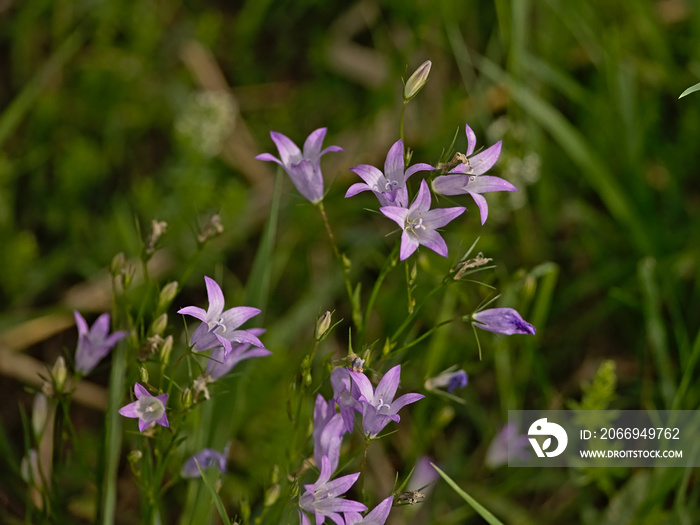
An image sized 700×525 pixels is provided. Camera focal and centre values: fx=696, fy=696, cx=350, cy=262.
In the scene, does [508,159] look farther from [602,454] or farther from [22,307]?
[22,307]

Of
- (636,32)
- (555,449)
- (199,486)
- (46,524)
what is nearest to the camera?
(46,524)

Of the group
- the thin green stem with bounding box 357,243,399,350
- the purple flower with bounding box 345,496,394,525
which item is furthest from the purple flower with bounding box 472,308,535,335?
the purple flower with bounding box 345,496,394,525

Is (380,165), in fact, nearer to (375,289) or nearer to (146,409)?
(375,289)

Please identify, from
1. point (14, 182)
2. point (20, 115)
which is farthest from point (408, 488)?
point (20, 115)

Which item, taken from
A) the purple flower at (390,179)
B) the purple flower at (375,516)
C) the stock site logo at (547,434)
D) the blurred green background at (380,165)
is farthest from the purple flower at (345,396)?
the stock site logo at (547,434)

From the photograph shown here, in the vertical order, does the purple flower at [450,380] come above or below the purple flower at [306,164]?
below

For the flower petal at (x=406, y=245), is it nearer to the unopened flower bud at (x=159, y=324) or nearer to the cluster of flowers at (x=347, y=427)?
the cluster of flowers at (x=347, y=427)
